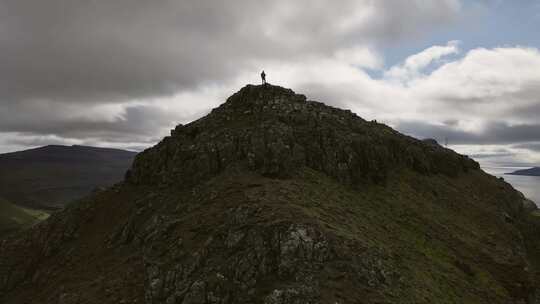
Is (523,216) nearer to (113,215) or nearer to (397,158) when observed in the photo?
(397,158)

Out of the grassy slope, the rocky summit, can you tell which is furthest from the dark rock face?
the grassy slope

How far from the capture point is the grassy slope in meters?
29.9

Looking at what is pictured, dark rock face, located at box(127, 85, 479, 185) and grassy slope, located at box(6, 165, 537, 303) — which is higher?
dark rock face, located at box(127, 85, 479, 185)

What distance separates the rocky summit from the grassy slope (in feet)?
0.59

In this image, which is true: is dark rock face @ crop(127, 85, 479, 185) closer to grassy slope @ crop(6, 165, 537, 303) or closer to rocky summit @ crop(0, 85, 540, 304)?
rocky summit @ crop(0, 85, 540, 304)

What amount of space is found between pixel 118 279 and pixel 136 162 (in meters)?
22.4

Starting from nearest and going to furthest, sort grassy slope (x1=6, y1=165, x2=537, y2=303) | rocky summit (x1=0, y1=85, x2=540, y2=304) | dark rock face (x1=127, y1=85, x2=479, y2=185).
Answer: rocky summit (x1=0, y1=85, x2=540, y2=304), grassy slope (x1=6, y1=165, x2=537, y2=303), dark rock face (x1=127, y1=85, x2=479, y2=185)

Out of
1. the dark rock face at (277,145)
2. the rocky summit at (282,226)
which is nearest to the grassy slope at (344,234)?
the rocky summit at (282,226)

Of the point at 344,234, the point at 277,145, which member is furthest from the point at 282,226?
the point at 277,145

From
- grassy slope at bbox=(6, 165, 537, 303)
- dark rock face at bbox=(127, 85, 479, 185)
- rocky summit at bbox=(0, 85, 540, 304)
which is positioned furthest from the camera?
dark rock face at bbox=(127, 85, 479, 185)

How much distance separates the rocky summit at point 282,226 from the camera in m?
28.2

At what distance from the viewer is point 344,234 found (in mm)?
30766

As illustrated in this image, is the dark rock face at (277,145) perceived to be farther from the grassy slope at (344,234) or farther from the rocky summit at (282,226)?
the grassy slope at (344,234)

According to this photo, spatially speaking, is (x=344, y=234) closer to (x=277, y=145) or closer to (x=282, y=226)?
(x=282, y=226)
